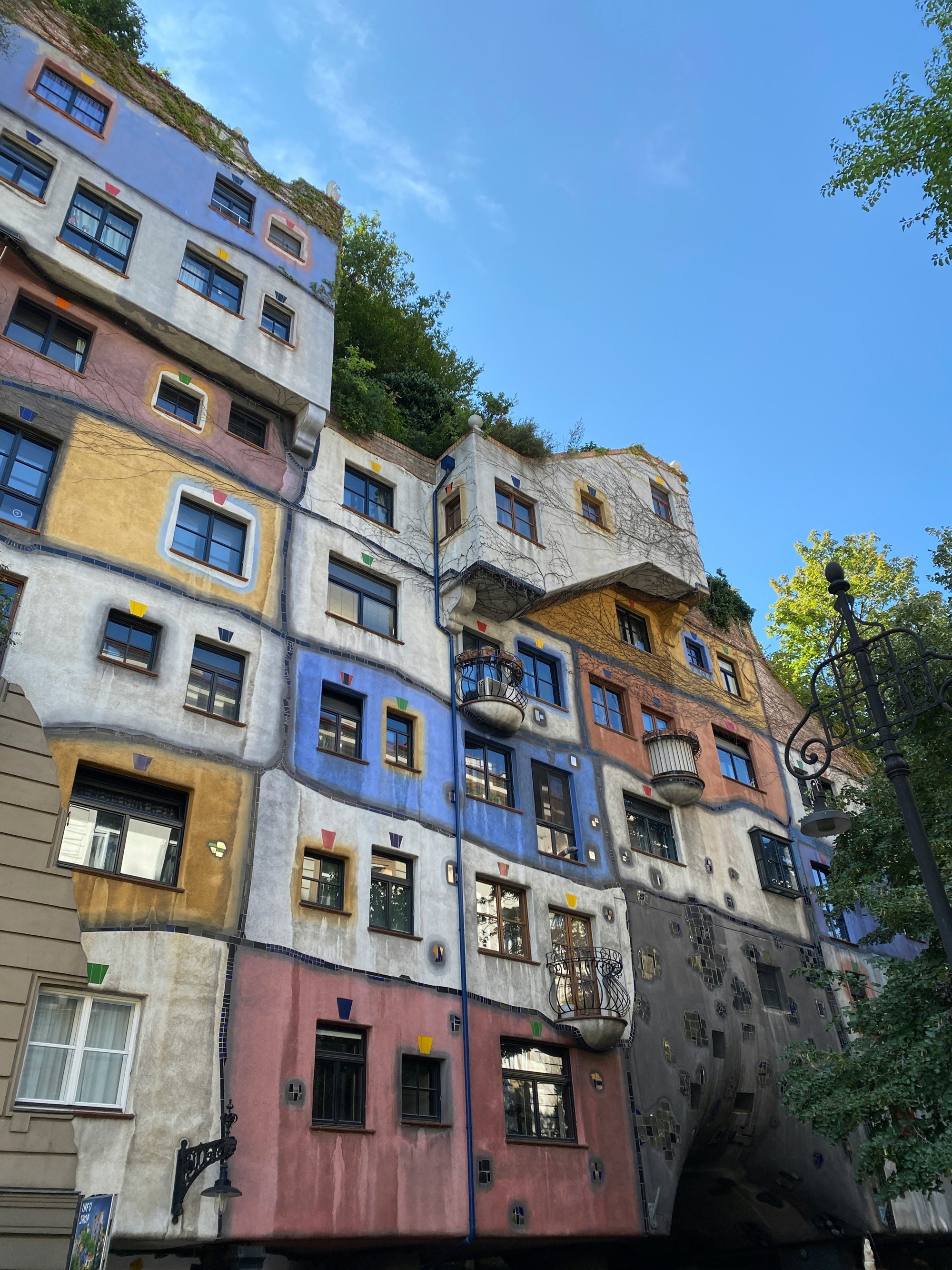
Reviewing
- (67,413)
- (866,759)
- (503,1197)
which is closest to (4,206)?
(67,413)

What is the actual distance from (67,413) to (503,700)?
28.9 ft

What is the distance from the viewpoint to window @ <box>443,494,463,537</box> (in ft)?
65.8

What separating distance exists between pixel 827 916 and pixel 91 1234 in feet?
59.3

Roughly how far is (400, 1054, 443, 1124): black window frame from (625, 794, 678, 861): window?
23.4 ft

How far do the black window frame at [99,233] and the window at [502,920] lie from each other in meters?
12.3

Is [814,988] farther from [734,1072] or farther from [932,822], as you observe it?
[932,822]

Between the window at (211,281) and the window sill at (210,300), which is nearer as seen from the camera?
the window sill at (210,300)

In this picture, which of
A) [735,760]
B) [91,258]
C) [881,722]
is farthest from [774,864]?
[91,258]

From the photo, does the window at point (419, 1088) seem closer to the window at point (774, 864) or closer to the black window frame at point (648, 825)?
the black window frame at point (648, 825)

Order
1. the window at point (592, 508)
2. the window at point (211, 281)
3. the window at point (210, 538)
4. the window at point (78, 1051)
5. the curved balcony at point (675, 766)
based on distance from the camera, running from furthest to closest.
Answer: the window at point (592, 508) < the curved balcony at point (675, 766) < the window at point (211, 281) < the window at point (210, 538) < the window at point (78, 1051)

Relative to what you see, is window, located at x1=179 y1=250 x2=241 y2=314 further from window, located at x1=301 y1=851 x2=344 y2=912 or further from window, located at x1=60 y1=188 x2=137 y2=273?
window, located at x1=301 y1=851 x2=344 y2=912

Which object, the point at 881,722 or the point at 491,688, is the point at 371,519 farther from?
the point at 881,722

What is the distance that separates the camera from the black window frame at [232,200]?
19266 mm

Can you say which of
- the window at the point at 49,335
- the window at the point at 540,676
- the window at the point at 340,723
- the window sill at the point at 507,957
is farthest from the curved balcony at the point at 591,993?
the window at the point at 49,335
